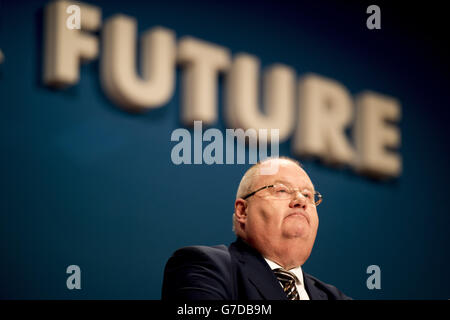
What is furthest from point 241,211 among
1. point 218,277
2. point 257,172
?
point 218,277

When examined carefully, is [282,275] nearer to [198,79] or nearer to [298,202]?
[298,202]

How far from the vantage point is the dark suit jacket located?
5.77 ft

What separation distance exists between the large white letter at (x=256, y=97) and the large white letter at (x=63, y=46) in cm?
104

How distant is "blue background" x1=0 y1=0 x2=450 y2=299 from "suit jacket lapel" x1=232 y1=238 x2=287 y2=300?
6.56ft

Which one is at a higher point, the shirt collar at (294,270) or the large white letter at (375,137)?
the large white letter at (375,137)

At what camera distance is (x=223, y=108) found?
453 centimetres

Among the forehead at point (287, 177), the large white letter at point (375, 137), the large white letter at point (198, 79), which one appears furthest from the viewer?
the large white letter at point (375, 137)

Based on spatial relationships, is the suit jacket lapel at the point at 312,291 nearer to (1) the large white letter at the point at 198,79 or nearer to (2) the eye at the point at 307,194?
(2) the eye at the point at 307,194

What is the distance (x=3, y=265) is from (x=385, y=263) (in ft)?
9.22

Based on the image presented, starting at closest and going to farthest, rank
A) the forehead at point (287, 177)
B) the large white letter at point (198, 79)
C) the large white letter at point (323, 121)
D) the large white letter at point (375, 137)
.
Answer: the forehead at point (287, 177) → the large white letter at point (198, 79) → the large white letter at point (323, 121) → the large white letter at point (375, 137)

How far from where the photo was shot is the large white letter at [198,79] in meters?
4.29

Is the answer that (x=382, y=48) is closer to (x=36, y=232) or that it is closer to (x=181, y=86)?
(x=181, y=86)

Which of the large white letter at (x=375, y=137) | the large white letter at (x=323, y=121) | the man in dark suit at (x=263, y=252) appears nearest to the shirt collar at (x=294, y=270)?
the man in dark suit at (x=263, y=252)

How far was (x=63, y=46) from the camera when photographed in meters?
3.80
